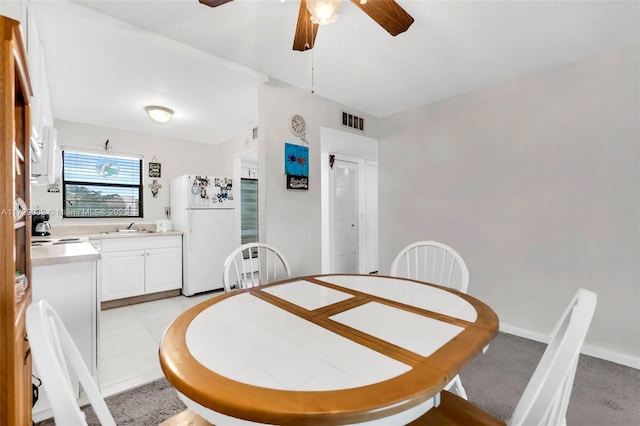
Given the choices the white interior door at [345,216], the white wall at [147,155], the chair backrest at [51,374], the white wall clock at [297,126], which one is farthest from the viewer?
the white interior door at [345,216]

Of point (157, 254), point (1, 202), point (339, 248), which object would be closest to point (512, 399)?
point (1, 202)

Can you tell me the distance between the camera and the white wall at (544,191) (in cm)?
213

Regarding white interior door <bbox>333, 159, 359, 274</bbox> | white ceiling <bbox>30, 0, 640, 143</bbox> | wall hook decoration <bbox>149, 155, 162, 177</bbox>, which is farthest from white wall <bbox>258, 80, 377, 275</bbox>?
wall hook decoration <bbox>149, 155, 162, 177</bbox>

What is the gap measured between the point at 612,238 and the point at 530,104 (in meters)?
1.27

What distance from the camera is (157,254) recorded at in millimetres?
3633

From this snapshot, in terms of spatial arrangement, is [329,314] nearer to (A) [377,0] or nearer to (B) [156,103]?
(A) [377,0]

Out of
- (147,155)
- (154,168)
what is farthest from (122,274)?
(147,155)

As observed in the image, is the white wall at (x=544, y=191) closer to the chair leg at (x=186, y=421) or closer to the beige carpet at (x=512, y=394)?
the beige carpet at (x=512, y=394)

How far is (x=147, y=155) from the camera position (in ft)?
13.4

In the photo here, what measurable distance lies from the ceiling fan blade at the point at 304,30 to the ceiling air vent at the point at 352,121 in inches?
60.5

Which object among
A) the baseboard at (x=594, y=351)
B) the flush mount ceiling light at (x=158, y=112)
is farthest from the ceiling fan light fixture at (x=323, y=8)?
the baseboard at (x=594, y=351)

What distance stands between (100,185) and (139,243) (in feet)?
3.61

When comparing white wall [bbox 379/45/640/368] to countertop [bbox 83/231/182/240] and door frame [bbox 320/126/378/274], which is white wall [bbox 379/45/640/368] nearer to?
door frame [bbox 320/126/378/274]

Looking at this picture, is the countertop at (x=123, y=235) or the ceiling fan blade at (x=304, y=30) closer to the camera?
the ceiling fan blade at (x=304, y=30)
